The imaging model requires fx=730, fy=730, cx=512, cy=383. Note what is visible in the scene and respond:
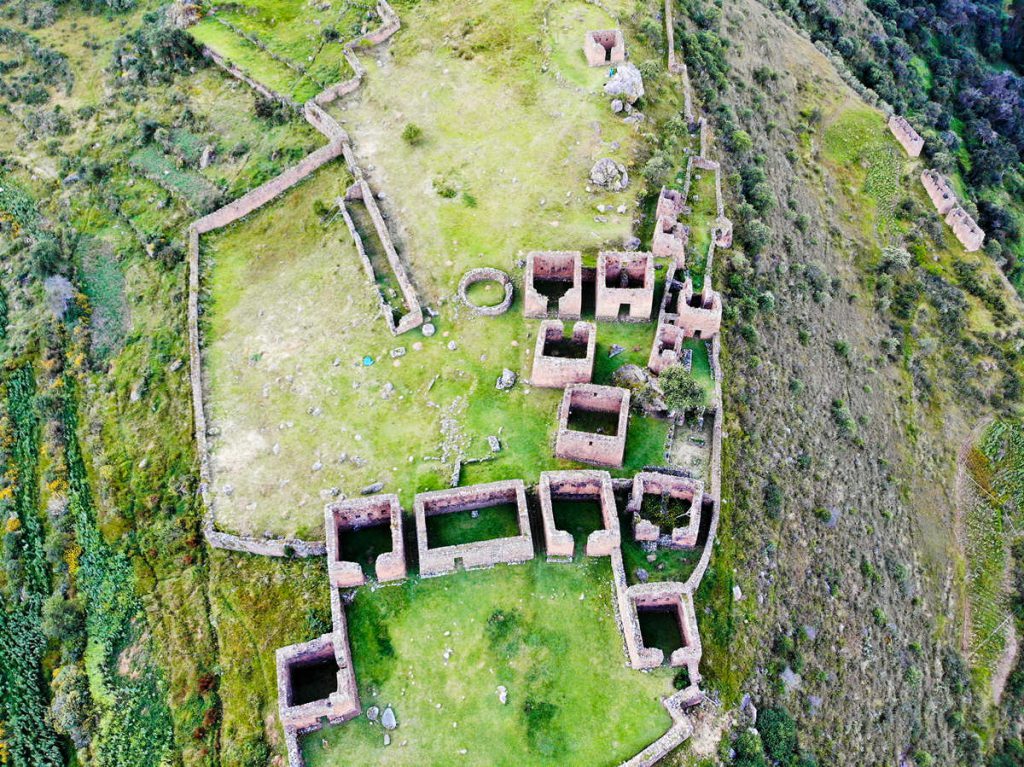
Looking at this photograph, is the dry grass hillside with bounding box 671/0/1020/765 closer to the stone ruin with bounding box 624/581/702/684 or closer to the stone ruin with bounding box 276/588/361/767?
the stone ruin with bounding box 624/581/702/684

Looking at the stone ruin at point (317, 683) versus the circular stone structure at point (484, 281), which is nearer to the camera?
the stone ruin at point (317, 683)

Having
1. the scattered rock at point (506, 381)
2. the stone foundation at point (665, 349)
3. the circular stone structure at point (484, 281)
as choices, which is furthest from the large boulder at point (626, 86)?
the scattered rock at point (506, 381)

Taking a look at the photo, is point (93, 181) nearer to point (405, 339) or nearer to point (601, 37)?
point (405, 339)

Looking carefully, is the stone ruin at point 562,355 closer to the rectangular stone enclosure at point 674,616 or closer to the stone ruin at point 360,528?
the stone ruin at point 360,528

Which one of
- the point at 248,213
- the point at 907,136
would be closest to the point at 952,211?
the point at 907,136

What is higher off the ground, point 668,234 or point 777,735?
point 668,234

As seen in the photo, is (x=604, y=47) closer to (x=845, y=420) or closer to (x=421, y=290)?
(x=421, y=290)

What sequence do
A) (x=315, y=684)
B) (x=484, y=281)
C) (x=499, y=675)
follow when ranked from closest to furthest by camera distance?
1. (x=499, y=675)
2. (x=315, y=684)
3. (x=484, y=281)
